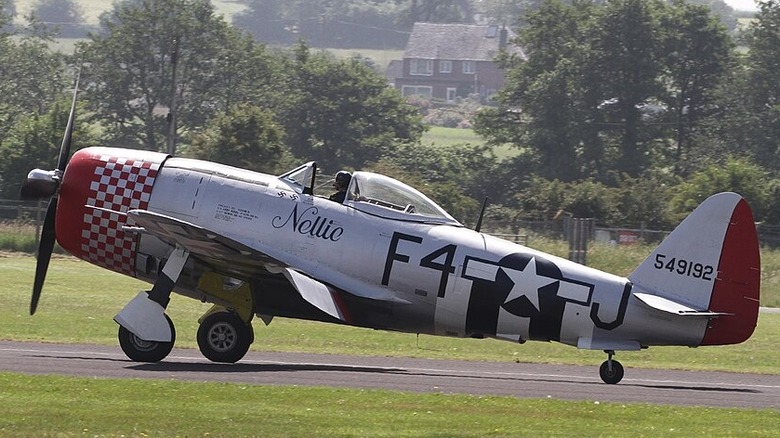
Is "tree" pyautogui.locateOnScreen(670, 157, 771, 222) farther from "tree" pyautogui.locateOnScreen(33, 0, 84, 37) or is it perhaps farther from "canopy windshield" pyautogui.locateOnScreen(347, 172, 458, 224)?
"tree" pyautogui.locateOnScreen(33, 0, 84, 37)

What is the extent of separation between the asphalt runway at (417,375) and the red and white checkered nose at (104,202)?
1.54 m

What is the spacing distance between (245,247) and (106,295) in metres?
16.5

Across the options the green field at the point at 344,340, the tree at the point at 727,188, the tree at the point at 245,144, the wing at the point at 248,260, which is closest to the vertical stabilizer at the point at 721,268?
the wing at the point at 248,260

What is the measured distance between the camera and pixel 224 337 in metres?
18.5

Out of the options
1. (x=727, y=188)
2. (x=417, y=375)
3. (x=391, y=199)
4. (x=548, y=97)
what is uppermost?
(x=391, y=199)

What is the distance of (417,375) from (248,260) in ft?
9.26

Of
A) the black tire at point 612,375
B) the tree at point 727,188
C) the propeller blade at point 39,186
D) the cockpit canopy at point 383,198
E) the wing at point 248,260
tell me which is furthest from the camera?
the tree at point 727,188

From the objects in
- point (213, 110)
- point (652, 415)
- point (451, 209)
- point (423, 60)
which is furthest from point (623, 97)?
point (423, 60)

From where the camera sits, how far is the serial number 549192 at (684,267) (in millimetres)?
17422

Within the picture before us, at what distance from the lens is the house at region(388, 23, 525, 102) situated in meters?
169

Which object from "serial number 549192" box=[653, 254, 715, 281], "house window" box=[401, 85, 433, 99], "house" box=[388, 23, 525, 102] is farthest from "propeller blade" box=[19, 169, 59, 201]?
"house" box=[388, 23, 525, 102]

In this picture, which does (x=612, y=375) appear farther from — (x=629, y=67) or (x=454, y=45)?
(x=454, y=45)

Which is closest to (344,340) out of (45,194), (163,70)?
(45,194)

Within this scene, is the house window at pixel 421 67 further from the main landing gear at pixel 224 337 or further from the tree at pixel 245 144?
the main landing gear at pixel 224 337
